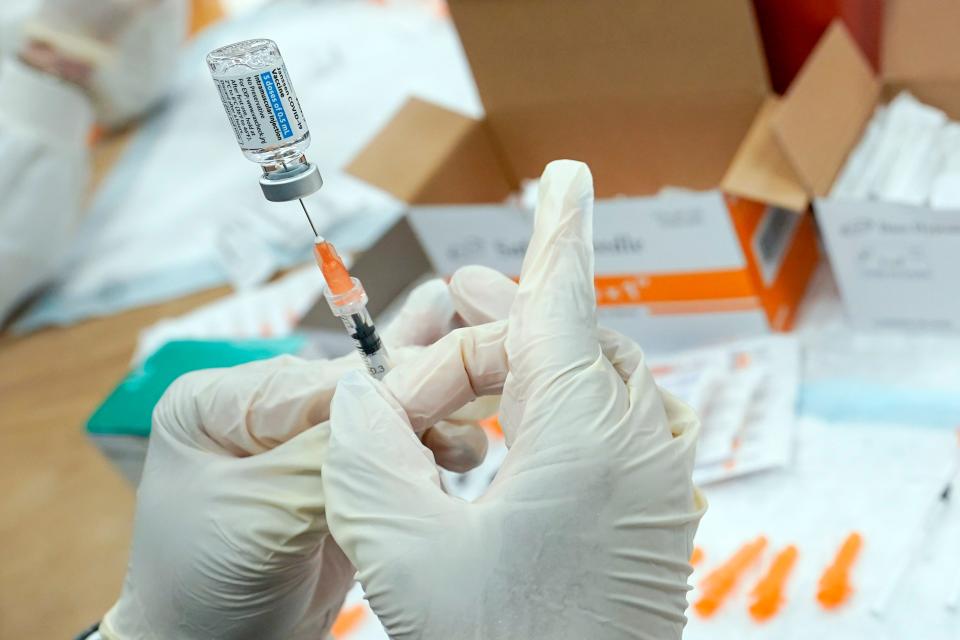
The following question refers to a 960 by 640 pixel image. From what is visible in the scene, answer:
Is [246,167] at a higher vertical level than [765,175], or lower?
lower

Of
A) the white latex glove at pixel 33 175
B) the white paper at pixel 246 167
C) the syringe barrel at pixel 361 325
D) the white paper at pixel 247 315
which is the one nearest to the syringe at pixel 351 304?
the syringe barrel at pixel 361 325

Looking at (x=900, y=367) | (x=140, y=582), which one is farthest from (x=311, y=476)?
(x=900, y=367)

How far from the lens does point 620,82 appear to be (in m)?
1.39

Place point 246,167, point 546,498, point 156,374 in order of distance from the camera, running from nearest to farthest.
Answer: point 546,498
point 156,374
point 246,167

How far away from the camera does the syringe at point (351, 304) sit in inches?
31.1

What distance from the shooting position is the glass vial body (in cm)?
72

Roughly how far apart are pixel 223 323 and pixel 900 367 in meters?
1.15

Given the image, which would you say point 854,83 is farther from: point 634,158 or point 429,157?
point 429,157

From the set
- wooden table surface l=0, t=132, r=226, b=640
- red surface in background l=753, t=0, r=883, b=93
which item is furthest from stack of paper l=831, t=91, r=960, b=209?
wooden table surface l=0, t=132, r=226, b=640

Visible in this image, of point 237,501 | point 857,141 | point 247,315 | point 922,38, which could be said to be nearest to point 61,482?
point 247,315

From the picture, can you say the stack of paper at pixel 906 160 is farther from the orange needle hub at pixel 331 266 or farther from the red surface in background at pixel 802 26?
the orange needle hub at pixel 331 266

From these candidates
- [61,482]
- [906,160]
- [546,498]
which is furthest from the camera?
[61,482]

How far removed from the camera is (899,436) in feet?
3.73

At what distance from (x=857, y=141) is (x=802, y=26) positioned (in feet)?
0.68
